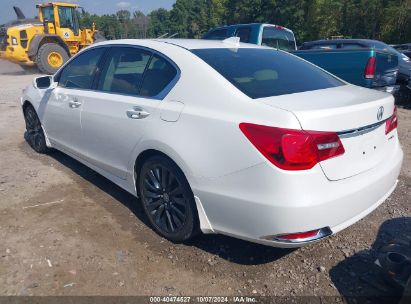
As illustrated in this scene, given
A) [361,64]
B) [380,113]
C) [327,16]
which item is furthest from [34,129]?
[327,16]

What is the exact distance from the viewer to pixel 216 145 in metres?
2.42

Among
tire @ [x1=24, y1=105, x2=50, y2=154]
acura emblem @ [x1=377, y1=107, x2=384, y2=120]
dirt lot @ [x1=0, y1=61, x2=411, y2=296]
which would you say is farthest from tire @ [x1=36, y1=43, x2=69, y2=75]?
acura emblem @ [x1=377, y1=107, x2=384, y2=120]

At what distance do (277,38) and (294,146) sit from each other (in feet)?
25.2

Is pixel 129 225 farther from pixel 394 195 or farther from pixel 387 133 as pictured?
pixel 394 195

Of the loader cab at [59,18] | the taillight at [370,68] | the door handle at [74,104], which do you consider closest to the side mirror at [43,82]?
the door handle at [74,104]

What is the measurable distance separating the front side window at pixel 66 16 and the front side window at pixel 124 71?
14.4m

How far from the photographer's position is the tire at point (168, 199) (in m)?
2.75

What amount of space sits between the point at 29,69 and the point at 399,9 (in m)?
27.1

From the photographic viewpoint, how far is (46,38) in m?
15.5

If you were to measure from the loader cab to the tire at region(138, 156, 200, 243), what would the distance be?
15168 mm

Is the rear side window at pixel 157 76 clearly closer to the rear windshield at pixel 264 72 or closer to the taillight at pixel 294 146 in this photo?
the rear windshield at pixel 264 72

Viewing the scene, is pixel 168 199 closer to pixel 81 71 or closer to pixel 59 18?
pixel 81 71

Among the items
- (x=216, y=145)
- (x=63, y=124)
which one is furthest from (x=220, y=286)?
(x=63, y=124)

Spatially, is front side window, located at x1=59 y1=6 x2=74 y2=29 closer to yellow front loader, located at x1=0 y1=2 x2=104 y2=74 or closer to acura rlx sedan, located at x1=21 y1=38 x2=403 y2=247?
yellow front loader, located at x1=0 y1=2 x2=104 y2=74
